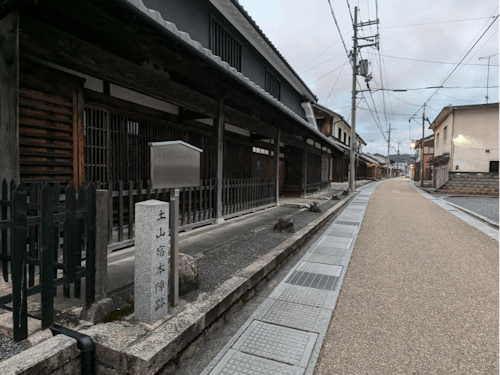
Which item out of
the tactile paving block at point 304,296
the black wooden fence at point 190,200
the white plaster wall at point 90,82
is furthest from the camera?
the black wooden fence at point 190,200

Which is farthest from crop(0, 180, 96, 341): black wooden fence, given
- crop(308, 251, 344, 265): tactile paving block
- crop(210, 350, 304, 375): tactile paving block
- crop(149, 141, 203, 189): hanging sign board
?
crop(308, 251, 344, 265): tactile paving block

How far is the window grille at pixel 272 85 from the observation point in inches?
518

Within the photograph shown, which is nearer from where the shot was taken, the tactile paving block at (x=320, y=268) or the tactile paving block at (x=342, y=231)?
the tactile paving block at (x=320, y=268)

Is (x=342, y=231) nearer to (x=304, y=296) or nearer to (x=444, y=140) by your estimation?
(x=304, y=296)

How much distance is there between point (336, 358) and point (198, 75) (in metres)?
5.59

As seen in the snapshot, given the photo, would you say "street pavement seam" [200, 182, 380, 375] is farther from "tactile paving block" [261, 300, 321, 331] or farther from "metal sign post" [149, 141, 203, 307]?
"metal sign post" [149, 141, 203, 307]

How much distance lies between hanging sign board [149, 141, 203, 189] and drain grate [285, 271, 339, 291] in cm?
250

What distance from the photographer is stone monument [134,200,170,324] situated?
103 inches

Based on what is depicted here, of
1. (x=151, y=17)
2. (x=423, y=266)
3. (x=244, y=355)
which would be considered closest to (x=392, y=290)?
(x=423, y=266)

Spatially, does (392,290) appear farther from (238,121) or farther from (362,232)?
(238,121)

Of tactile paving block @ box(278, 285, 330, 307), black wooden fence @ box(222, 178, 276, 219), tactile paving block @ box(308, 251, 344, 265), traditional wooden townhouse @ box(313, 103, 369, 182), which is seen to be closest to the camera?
tactile paving block @ box(278, 285, 330, 307)

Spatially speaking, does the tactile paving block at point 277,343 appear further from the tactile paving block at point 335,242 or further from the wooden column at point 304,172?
the wooden column at point 304,172

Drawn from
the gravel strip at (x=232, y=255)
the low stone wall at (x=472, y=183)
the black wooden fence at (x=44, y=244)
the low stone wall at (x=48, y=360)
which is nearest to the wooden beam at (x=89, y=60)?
the black wooden fence at (x=44, y=244)

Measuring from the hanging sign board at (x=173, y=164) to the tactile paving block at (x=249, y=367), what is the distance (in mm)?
1751
